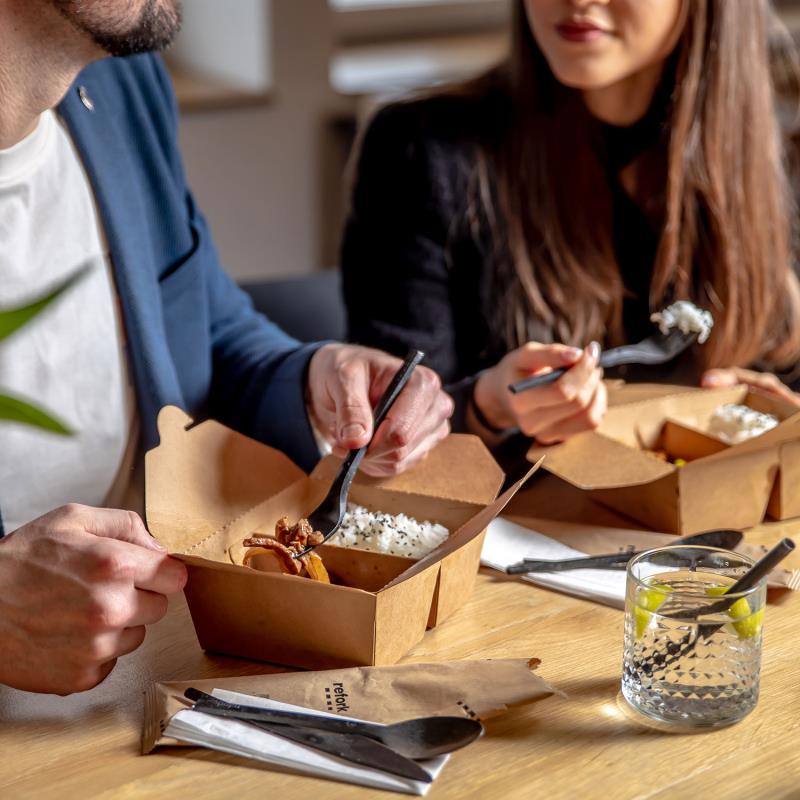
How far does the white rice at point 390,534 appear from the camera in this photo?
1.03 meters

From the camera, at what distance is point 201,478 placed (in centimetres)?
106

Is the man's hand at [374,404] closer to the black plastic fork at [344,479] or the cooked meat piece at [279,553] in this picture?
the black plastic fork at [344,479]

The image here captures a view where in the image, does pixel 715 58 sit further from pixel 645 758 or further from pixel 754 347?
pixel 645 758

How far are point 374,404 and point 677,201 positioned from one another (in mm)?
755

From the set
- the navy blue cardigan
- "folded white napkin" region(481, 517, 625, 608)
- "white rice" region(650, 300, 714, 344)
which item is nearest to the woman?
"white rice" region(650, 300, 714, 344)

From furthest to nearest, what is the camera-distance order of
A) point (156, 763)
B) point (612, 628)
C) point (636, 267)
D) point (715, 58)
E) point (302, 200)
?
1. point (302, 200)
2. point (636, 267)
3. point (715, 58)
4. point (612, 628)
5. point (156, 763)

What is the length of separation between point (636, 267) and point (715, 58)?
1.12 feet

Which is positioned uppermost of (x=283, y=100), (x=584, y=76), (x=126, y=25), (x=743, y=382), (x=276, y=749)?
(x=126, y=25)

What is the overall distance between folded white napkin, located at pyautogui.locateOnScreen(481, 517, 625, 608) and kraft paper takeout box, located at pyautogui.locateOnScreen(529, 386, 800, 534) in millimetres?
72

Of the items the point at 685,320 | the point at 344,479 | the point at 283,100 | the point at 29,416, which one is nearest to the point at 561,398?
the point at 344,479

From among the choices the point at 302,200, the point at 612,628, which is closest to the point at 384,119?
the point at 612,628

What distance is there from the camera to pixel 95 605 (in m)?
0.84

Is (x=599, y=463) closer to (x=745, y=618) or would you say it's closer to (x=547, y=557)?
(x=547, y=557)

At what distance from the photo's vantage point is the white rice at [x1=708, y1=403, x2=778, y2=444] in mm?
1315
